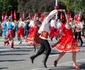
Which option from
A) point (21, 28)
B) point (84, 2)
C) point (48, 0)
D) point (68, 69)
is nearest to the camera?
point (68, 69)

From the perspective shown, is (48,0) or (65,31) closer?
(65,31)

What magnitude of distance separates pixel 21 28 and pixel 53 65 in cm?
1141

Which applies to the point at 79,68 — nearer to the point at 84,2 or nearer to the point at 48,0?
the point at 84,2

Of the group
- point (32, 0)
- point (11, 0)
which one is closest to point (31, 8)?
point (32, 0)

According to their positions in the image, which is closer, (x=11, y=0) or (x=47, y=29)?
(x=47, y=29)

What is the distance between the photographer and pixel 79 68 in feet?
40.2

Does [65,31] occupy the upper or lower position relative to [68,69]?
upper

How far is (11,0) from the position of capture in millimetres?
78688

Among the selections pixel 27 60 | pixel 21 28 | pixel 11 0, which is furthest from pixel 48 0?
pixel 27 60

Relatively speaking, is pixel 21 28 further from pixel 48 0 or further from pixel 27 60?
pixel 48 0

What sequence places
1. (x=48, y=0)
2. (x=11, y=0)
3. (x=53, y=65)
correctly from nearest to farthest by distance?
(x=53, y=65) → (x=48, y=0) → (x=11, y=0)

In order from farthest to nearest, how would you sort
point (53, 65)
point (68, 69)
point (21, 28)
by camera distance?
point (21, 28), point (53, 65), point (68, 69)

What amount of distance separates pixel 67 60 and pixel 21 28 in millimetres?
9980

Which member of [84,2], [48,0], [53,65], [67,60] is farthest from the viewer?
[48,0]
